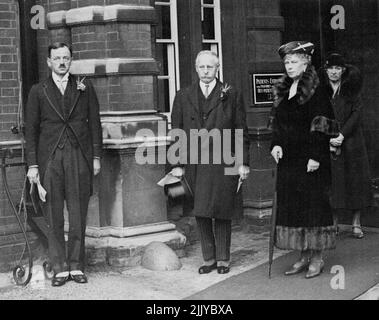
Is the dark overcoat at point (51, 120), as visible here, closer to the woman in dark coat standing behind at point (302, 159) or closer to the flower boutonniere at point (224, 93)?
the flower boutonniere at point (224, 93)

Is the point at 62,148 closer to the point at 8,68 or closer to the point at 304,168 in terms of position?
the point at 8,68

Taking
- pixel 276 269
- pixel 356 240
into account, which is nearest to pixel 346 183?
pixel 356 240

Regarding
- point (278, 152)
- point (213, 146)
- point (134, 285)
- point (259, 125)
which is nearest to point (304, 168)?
point (278, 152)

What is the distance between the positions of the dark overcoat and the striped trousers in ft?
4.36

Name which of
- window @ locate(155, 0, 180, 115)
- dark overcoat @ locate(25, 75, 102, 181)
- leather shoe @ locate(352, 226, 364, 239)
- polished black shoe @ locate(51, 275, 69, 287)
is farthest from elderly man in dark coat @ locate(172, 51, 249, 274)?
leather shoe @ locate(352, 226, 364, 239)

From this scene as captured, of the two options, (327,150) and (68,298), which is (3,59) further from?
(327,150)

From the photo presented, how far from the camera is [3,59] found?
772cm

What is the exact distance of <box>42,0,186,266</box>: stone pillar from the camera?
775cm

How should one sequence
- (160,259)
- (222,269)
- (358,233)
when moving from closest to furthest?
(222,269)
(160,259)
(358,233)

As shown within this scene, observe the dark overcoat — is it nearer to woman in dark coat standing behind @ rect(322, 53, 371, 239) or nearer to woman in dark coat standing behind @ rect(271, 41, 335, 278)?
woman in dark coat standing behind @ rect(271, 41, 335, 278)

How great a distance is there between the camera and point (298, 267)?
7.17 m

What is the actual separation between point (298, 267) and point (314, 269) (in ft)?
0.60

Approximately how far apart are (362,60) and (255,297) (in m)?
5.55

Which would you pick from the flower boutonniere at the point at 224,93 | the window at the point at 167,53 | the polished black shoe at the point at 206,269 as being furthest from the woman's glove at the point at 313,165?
the window at the point at 167,53
